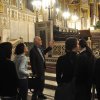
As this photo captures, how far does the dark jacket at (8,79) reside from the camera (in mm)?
4730

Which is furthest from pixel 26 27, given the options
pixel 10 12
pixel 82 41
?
pixel 82 41

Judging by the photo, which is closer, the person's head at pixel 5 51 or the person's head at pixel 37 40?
the person's head at pixel 5 51

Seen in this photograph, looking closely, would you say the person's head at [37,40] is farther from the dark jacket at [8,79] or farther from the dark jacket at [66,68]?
the dark jacket at [8,79]

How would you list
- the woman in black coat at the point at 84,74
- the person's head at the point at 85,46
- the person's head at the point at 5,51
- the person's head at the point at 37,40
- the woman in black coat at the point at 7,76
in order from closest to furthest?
the woman in black coat at the point at 7,76 → the person's head at the point at 5,51 → the woman in black coat at the point at 84,74 → the person's head at the point at 85,46 → the person's head at the point at 37,40

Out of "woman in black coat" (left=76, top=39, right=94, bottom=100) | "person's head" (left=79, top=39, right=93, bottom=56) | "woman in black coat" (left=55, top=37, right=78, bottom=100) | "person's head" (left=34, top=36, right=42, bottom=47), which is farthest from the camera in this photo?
"person's head" (left=34, top=36, right=42, bottom=47)

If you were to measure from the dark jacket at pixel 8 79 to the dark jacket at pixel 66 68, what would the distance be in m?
0.78

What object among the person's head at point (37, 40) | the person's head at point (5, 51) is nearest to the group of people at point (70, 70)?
the person's head at point (5, 51)

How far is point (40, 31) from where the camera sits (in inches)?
729

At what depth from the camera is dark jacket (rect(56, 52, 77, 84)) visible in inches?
202

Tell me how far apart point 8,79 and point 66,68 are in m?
0.99

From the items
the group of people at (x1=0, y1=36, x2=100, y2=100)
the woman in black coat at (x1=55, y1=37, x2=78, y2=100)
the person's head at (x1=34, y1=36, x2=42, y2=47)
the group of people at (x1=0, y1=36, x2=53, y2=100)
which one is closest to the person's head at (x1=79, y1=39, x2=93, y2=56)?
the group of people at (x1=0, y1=36, x2=100, y2=100)

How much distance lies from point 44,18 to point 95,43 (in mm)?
6410

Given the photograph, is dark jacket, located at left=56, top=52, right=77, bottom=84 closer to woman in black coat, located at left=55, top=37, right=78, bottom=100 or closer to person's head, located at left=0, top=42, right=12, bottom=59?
woman in black coat, located at left=55, top=37, right=78, bottom=100

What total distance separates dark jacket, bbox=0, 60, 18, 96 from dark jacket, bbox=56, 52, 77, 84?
2.55ft
